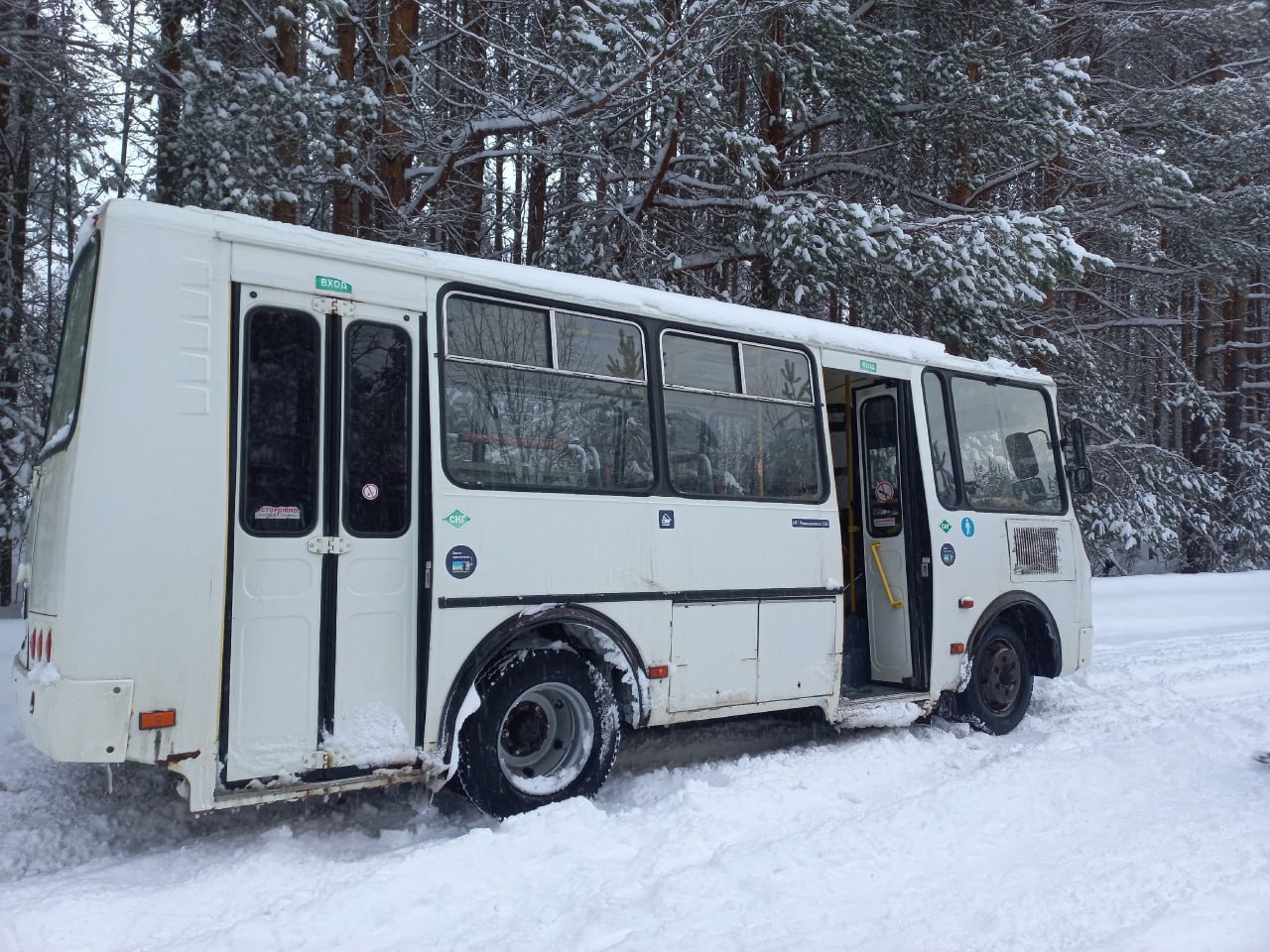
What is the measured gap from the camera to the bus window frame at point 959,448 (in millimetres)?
7832

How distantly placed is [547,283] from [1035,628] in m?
5.27

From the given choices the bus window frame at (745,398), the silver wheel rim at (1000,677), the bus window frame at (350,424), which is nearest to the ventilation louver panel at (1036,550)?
the silver wheel rim at (1000,677)

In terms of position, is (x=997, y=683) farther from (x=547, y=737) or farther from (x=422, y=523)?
(x=422, y=523)

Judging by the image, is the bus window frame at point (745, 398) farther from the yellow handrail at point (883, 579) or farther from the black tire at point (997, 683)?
the black tire at point (997, 683)

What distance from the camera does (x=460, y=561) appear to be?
5.20 metres

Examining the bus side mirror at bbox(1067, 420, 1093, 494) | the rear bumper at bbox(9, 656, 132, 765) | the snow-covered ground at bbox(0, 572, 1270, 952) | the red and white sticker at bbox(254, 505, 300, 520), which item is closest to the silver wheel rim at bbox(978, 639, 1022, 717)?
the snow-covered ground at bbox(0, 572, 1270, 952)

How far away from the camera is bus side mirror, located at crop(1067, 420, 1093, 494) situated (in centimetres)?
816

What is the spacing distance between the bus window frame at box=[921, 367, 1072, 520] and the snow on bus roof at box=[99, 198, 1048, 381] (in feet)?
0.28

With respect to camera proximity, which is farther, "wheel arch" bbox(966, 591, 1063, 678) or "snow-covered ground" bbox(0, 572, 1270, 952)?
"wheel arch" bbox(966, 591, 1063, 678)

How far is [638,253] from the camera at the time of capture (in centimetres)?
1184

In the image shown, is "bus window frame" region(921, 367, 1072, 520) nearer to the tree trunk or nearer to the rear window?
the rear window

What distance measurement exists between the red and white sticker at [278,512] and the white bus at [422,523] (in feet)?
0.07

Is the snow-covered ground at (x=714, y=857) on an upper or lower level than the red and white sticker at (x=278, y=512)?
lower

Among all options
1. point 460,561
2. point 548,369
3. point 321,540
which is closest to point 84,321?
point 321,540
